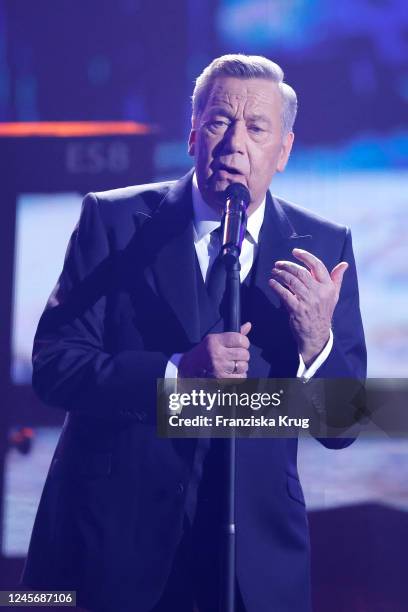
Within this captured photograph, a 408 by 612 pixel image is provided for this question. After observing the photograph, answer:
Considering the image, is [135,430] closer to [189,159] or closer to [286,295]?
[286,295]

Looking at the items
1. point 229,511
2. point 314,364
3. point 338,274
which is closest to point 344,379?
point 314,364

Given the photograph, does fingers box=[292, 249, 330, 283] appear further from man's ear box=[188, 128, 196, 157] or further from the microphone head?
man's ear box=[188, 128, 196, 157]

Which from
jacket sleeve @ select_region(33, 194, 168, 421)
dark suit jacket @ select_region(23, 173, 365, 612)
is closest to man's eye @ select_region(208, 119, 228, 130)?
dark suit jacket @ select_region(23, 173, 365, 612)

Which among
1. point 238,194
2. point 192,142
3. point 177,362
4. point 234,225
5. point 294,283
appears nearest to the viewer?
point 234,225

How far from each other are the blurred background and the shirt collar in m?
0.11

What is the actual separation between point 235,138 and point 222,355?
2.17 feet

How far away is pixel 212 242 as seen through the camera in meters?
2.49

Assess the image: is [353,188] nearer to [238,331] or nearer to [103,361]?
[238,331]

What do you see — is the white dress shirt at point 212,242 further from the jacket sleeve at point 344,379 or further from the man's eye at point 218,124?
the man's eye at point 218,124

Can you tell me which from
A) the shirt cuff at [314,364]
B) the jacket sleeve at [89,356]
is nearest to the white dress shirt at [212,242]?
the shirt cuff at [314,364]

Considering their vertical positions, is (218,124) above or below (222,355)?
above

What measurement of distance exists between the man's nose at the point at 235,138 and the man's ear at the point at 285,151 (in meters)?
Result: 0.16

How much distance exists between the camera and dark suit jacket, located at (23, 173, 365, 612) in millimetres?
2371

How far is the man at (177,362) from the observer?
2.35 meters
